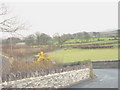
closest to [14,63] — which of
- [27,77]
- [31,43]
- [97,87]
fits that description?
[27,77]

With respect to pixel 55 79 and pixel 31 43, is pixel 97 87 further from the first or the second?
pixel 31 43

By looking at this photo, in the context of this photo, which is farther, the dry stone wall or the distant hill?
the distant hill

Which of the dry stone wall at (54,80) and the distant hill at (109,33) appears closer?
the dry stone wall at (54,80)

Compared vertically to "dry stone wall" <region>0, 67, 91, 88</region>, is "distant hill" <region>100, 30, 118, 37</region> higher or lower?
higher

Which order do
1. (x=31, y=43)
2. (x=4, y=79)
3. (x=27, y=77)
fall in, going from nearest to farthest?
(x=4, y=79) < (x=27, y=77) < (x=31, y=43)

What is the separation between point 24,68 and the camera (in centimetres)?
1062

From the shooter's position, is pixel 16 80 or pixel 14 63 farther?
pixel 14 63

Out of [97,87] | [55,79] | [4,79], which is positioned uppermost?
[4,79]

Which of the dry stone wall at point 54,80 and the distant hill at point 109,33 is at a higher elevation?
the distant hill at point 109,33

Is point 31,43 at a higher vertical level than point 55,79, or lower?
higher

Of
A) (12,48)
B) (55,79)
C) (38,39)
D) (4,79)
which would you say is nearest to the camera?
(4,79)

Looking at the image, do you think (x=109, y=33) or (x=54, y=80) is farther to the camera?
(x=109, y=33)

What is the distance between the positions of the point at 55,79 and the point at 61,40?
18467 millimetres

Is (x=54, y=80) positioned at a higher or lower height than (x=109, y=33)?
lower
